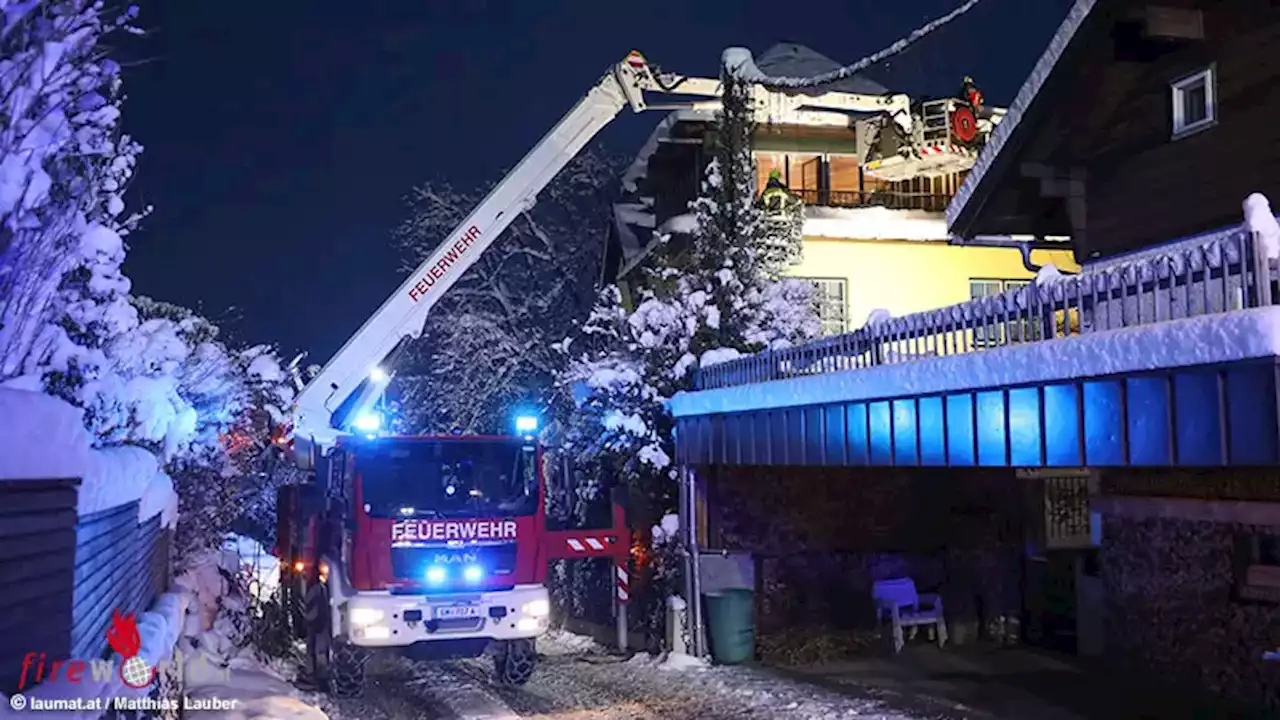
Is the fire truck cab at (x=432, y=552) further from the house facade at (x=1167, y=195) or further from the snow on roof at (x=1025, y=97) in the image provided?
the house facade at (x=1167, y=195)

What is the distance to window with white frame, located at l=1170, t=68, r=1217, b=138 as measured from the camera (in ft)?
41.6

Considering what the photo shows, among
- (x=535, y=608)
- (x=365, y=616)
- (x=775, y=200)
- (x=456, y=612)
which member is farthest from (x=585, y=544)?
(x=775, y=200)

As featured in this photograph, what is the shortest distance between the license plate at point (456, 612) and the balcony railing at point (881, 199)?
51.8 feet

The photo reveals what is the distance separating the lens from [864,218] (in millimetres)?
26266

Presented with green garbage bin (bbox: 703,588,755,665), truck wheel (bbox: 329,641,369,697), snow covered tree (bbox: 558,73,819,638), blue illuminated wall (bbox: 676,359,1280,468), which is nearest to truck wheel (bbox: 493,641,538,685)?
truck wheel (bbox: 329,641,369,697)

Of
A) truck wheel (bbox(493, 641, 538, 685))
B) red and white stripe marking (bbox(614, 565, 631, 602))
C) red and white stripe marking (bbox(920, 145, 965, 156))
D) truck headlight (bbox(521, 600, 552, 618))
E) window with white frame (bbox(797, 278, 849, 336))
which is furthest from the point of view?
window with white frame (bbox(797, 278, 849, 336))

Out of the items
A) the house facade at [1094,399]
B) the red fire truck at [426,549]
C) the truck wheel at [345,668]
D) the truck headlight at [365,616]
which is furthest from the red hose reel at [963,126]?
the truck wheel at [345,668]

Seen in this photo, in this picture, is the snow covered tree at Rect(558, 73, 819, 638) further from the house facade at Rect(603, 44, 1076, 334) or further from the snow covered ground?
the house facade at Rect(603, 44, 1076, 334)

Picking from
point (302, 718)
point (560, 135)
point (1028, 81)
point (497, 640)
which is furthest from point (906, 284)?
point (302, 718)

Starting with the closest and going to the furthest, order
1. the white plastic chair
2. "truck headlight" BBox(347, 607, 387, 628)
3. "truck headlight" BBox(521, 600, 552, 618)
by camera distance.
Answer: "truck headlight" BBox(347, 607, 387, 628)
"truck headlight" BBox(521, 600, 552, 618)
the white plastic chair

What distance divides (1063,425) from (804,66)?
23.6 meters

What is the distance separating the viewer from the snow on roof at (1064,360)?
730cm

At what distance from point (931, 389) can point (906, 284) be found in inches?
650

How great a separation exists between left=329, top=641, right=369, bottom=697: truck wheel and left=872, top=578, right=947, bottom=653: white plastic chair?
7.85 metres
